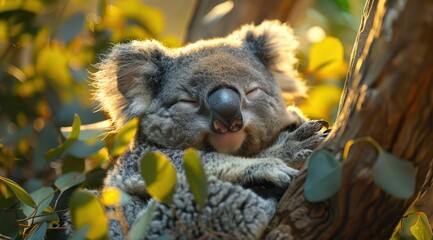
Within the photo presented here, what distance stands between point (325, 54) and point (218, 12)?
89 cm

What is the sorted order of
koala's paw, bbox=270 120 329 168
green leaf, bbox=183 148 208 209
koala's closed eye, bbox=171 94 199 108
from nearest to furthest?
green leaf, bbox=183 148 208 209 < koala's paw, bbox=270 120 329 168 < koala's closed eye, bbox=171 94 199 108

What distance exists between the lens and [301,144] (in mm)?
3092

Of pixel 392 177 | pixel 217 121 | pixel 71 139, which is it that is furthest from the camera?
pixel 71 139

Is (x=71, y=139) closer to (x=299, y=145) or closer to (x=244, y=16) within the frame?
(x=299, y=145)

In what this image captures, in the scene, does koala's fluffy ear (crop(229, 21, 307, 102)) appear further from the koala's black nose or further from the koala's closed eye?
the koala's black nose

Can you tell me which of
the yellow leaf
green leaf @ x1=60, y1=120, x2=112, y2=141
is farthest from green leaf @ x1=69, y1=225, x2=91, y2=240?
the yellow leaf

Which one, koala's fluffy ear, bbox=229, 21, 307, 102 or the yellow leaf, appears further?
the yellow leaf

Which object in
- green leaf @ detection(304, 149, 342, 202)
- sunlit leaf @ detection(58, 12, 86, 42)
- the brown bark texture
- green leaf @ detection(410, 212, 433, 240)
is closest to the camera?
green leaf @ detection(304, 149, 342, 202)

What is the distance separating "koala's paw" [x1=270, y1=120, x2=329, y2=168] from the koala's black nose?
25cm

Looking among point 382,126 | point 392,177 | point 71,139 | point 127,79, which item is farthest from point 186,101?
point 392,177

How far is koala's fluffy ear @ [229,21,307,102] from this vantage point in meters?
3.79

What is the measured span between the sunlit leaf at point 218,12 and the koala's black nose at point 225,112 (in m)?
1.62

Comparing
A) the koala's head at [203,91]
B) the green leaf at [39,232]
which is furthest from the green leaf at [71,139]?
the green leaf at [39,232]

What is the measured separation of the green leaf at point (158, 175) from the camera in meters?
2.19
